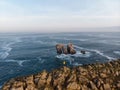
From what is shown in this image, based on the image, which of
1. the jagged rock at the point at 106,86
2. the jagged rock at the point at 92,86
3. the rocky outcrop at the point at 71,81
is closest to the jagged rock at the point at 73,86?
the rocky outcrop at the point at 71,81

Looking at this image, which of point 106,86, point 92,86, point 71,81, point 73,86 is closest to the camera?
point 73,86

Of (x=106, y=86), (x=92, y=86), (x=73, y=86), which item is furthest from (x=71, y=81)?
(x=106, y=86)

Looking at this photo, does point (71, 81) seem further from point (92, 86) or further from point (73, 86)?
point (92, 86)

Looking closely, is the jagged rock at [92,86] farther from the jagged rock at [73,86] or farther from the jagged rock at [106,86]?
the jagged rock at [73,86]

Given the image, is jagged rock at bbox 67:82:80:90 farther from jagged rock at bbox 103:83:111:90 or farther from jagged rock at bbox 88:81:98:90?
jagged rock at bbox 103:83:111:90

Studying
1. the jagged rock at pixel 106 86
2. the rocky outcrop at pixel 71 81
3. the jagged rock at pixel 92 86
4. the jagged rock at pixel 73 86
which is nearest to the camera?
the jagged rock at pixel 73 86

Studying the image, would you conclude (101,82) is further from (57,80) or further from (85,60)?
(85,60)

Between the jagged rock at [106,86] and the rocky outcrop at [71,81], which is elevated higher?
the rocky outcrop at [71,81]

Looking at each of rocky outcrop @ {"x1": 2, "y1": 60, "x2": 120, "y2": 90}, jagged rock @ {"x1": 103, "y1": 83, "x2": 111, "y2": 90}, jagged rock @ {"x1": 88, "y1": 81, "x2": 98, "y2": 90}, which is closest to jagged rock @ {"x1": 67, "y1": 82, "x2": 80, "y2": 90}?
rocky outcrop @ {"x1": 2, "y1": 60, "x2": 120, "y2": 90}
